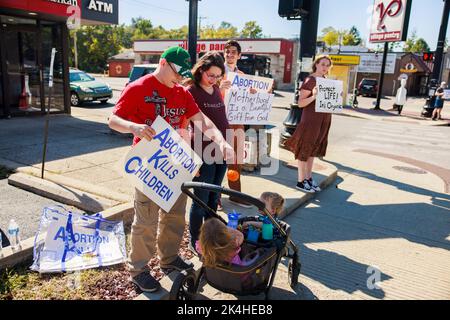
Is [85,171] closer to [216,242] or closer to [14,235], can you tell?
[14,235]

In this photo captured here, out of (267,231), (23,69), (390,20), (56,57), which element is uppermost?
(390,20)

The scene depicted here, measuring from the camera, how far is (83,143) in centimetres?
826

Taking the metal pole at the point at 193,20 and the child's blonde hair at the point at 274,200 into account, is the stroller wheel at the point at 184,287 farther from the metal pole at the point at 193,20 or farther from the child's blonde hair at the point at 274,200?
the metal pole at the point at 193,20

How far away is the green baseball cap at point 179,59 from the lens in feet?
8.82

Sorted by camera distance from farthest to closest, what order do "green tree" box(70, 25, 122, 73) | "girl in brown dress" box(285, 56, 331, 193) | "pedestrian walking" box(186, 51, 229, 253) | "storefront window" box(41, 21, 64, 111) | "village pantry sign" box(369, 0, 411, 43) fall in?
"green tree" box(70, 25, 122, 73)
"village pantry sign" box(369, 0, 411, 43)
"storefront window" box(41, 21, 64, 111)
"girl in brown dress" box(285, 56, 331, 193)
"pedestrian walking" box(186, 51, 229, 253)

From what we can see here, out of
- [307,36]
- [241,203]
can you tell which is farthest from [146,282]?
[307,36]

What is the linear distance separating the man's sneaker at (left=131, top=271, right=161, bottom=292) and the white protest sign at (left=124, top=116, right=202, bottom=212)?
1.91ft

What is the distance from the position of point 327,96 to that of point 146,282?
3.79 m

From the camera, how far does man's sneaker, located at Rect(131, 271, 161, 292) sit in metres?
2.89

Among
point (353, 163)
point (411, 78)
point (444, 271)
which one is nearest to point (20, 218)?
point (444, 271)

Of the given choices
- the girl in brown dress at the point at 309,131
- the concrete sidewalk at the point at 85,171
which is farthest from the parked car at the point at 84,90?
the girl in brown dress at the point at 309,131

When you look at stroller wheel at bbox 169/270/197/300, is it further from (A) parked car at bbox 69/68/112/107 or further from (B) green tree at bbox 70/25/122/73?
(B) green tree at bbox 70/25/122/73

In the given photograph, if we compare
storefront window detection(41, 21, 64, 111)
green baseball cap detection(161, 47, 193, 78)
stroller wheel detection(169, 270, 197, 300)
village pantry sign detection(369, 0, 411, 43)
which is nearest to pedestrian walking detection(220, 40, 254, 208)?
green baseball cap detection(161, 47, 193, 78)

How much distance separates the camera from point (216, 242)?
254cm
